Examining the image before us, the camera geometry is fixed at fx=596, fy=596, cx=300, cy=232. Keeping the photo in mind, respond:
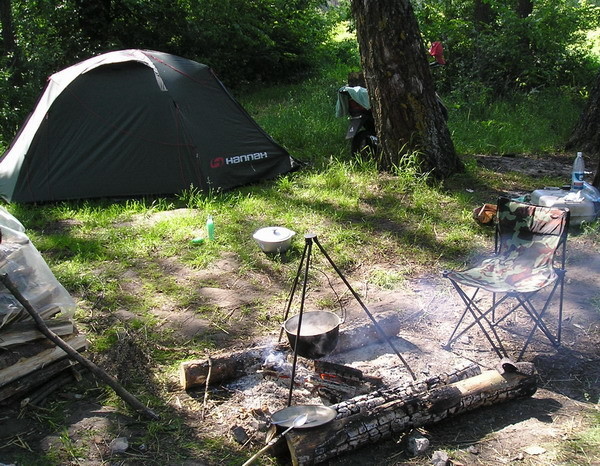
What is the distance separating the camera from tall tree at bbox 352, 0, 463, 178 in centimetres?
624

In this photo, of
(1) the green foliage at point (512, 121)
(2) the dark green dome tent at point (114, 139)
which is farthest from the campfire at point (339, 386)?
(1) the green foliage at point (512, 121)

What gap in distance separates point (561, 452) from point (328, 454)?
3.52ft

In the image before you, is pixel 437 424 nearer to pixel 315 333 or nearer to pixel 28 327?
pixel 315 333

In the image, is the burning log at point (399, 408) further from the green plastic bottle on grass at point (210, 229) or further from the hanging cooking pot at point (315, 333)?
the green plastic bottle on grass at point (210, 229)

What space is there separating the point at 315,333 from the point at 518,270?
1.37m

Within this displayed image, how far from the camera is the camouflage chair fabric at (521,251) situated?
358 centimetres

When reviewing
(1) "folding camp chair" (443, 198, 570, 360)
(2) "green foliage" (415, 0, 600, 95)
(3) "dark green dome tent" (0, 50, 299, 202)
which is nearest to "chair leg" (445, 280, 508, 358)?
(1) "folding camp chair" (443, 198, 570, 360)

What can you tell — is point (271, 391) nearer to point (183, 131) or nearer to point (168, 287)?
point (168, 287)

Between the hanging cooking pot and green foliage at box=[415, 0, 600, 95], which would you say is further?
green foliage at box=[415, 0, 600, 95]

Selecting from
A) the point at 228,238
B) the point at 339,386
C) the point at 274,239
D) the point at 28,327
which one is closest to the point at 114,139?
the point at 228,238

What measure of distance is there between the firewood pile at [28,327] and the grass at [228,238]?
1.16 feet

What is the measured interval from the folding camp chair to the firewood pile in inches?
90.6

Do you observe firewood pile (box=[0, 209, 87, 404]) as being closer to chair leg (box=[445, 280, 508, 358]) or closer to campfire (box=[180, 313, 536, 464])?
campfire (box=[180, 313, 536, 464])

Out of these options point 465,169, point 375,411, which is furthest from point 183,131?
point 375,411
